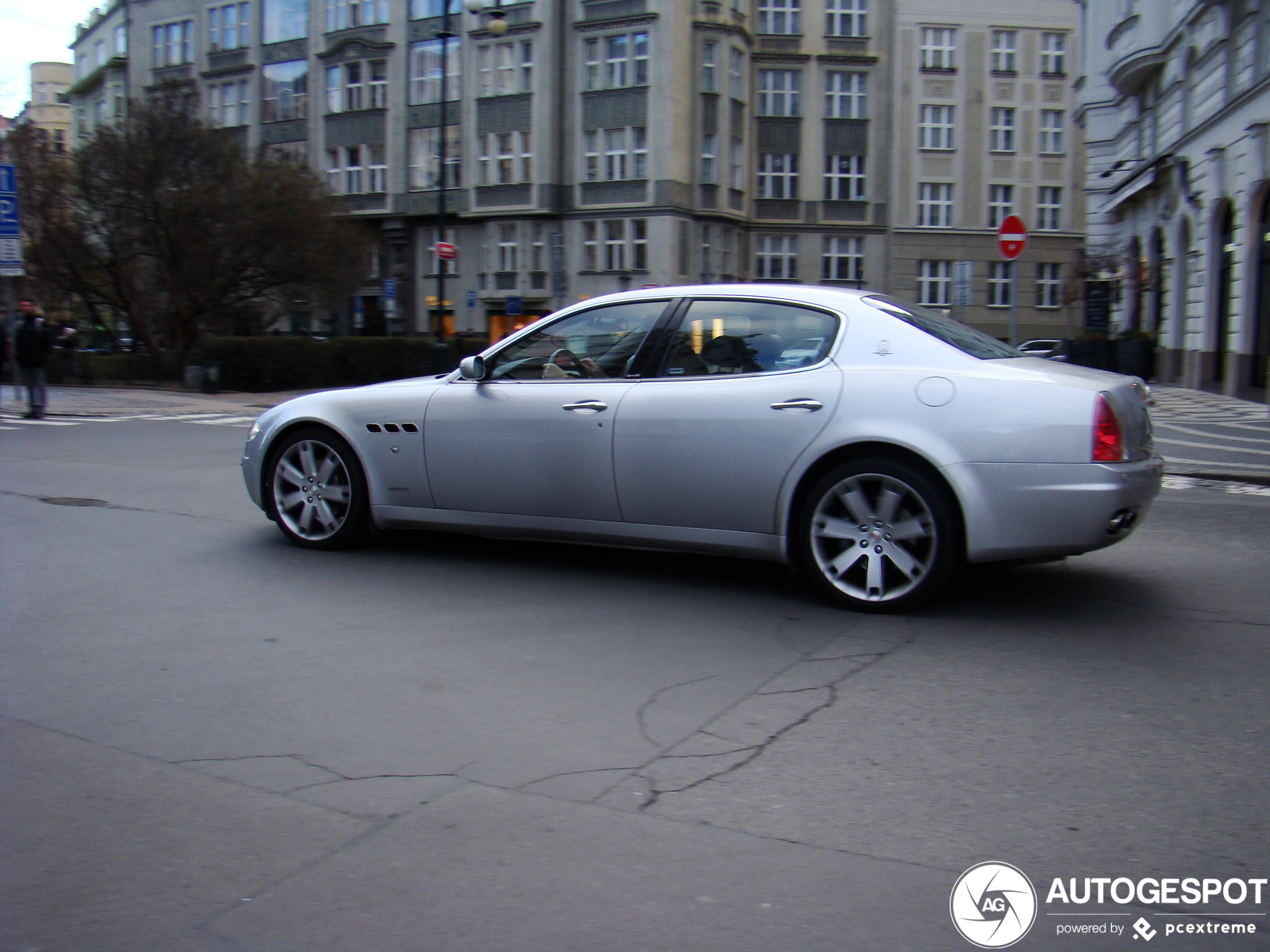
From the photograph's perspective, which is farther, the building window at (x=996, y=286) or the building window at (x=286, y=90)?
the building window at (x=996, y=286)

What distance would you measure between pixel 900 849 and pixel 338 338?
27001mm

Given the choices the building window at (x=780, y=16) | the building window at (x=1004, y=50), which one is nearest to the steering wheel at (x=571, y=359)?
the building window at (x=780, y=16)

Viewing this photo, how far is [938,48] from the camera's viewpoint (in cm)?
5438

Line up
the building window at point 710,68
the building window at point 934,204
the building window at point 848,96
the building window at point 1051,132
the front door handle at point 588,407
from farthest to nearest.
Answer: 1. the building window at point 1051,132
2. the building window at point 934,204
3. the building window at point 848,96
4. the building window at point 710,68
5. the front door handle at point 588,407

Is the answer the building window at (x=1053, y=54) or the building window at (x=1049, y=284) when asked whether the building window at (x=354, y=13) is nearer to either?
the building window at (x=1053, y=54)

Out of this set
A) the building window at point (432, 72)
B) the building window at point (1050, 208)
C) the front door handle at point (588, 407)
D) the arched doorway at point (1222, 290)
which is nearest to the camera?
the front door handle at point (588, 407)

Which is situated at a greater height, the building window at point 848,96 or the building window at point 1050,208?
the building window at point 848,96

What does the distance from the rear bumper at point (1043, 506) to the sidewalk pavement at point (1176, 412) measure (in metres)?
6.61

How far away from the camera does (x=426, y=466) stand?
6.72 metres

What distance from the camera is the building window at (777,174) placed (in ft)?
172

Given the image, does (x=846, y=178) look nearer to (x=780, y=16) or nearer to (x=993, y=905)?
(x=780, y=16)

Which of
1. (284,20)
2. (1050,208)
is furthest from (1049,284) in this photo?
(284,20)

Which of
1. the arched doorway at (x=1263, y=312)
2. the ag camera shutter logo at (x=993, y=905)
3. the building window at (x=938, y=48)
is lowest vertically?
the ag camera shutter logo at (x=993, y=905)

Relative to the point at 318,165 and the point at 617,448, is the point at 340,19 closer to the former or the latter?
the point at 318,165
